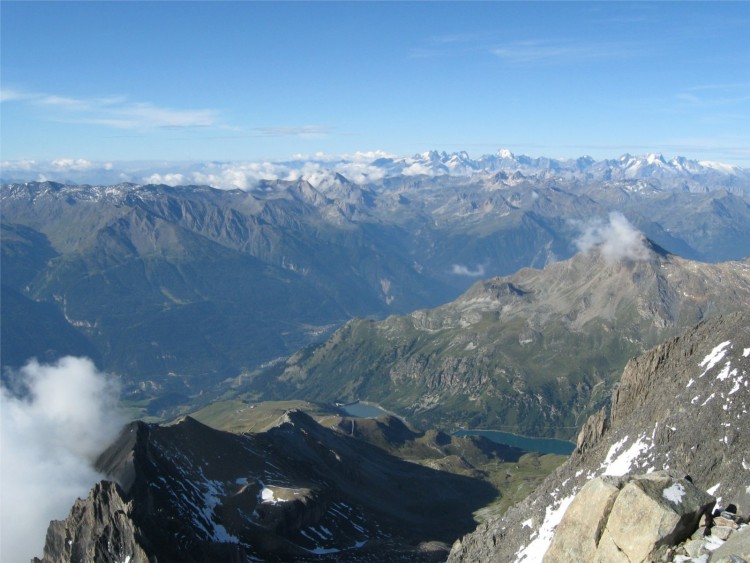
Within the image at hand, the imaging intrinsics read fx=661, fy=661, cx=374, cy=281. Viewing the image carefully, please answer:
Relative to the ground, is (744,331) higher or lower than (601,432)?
higher

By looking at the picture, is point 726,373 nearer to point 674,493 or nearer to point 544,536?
point 544,536

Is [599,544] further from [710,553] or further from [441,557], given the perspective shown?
[441,557]

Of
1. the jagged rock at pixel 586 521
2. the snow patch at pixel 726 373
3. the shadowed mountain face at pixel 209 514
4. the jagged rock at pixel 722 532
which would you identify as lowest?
the shadowed mountain face at pixel 209 514

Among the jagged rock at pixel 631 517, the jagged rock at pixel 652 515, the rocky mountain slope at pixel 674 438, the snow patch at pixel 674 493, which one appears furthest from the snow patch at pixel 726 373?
the snow patch at pixel 674 493

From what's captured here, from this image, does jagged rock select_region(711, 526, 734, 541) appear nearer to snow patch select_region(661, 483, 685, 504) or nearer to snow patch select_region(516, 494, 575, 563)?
snow patch select_region(661, 483, 685, 504)

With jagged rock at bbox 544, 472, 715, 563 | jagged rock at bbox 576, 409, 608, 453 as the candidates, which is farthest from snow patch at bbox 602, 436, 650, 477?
jagged rock at bbox 544, 472, 715, 563

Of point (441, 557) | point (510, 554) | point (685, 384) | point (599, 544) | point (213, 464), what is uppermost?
point (599, 544)

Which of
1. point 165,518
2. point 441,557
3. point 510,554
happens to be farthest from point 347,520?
point 510,554

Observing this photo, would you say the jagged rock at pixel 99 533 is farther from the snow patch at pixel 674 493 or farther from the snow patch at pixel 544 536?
the snow patch at pixel 674 493
